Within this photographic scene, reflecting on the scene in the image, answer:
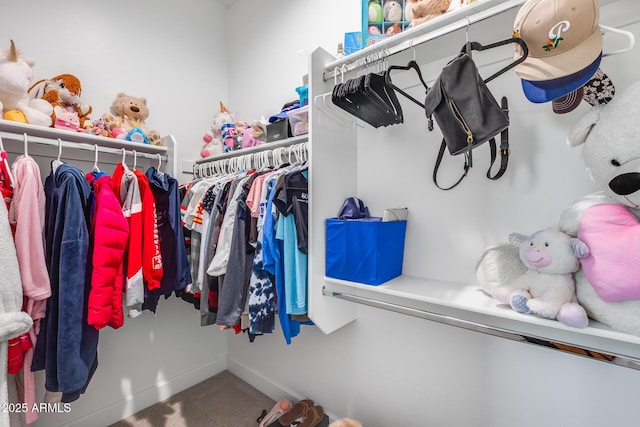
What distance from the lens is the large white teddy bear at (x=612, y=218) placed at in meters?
0.70

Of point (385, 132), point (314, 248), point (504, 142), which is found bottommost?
point (314, 248)

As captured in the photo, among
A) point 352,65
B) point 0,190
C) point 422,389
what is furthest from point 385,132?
point 0,190

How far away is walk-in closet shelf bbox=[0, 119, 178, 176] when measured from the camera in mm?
1266

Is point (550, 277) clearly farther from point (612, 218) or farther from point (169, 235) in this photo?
point (169, 235)

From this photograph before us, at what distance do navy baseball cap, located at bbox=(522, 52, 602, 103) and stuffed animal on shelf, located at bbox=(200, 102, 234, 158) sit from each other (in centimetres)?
189

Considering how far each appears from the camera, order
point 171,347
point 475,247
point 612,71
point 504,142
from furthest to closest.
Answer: point 171,347 < point 475,247 < point 504,142 < point 612,71

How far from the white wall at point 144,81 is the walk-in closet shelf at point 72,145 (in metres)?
0.25

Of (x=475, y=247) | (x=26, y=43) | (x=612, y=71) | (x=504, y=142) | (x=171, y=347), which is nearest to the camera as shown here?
(x=612, y=71)

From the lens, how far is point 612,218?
743 mm

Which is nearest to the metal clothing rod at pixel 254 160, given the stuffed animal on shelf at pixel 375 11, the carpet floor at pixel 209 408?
the stuffed animal on shelf at pixel 375 11

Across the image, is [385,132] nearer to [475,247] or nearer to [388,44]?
[388,44]

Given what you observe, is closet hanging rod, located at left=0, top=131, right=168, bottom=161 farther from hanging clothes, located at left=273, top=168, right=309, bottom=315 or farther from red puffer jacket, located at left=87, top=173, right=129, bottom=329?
hanging clothes, located at left=273, top=168, right=309, bottom=315

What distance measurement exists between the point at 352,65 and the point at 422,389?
1.48 metres

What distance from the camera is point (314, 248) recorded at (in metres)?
1.23
